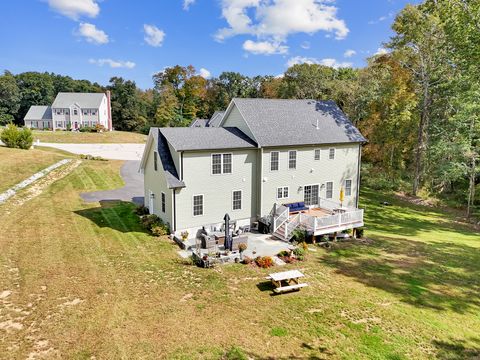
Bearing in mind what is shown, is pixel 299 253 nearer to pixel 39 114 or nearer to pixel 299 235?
pixel 299 235

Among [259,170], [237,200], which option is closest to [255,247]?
[237,200]

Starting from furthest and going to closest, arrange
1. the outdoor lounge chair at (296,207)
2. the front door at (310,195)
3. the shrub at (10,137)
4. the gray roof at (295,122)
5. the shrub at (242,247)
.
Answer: the shrub at (10,137) → the front door at (310,195) → the outdoor lounge chair at (296,207) → the gray roof at (295,122) → the shrub at (242,247)

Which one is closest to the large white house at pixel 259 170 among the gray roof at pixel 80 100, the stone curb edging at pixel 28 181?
the stone curb edging at pixel 28 181

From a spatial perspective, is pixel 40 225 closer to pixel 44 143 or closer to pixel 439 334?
pixel 439 334

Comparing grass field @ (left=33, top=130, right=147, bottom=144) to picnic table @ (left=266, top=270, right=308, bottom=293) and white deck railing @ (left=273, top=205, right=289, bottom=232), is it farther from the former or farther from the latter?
picnic table @ (left=266, top=270, right=308, bottom=293)

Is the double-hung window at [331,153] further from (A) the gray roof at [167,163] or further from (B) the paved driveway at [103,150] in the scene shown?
(B) the paved driveway at [103,150]
